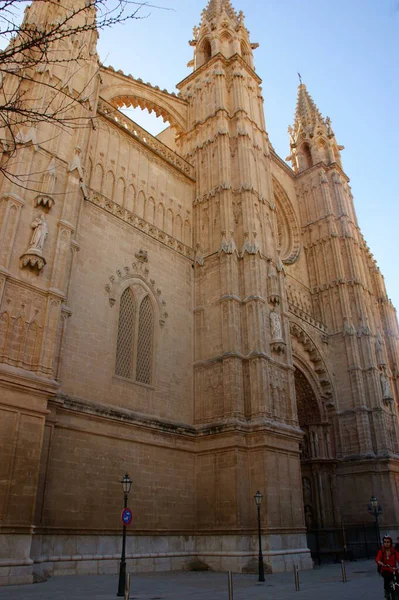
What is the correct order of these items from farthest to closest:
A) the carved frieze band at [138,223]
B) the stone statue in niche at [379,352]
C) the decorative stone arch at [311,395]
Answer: the stone statue in niche at [379,352] → the decorative stone arch at [311,395] → the carved frieze band at [138,223]

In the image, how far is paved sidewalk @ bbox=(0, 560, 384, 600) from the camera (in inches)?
398

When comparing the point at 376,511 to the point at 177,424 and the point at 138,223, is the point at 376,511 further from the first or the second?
the point at 138,223

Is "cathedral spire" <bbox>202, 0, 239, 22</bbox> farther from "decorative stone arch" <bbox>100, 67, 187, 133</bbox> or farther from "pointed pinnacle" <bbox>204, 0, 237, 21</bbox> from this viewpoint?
"decorative stone arch" <bbox>100, 67, 187, 133</bbox>

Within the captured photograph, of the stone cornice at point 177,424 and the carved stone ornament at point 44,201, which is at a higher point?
the carved stone ornament at point 44,201

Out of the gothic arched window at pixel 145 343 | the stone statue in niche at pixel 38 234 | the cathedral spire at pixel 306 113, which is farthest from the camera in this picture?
the cathedral spire at pixel 306 113

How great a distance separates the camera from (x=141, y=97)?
27078mm

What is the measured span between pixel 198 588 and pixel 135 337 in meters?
9.44

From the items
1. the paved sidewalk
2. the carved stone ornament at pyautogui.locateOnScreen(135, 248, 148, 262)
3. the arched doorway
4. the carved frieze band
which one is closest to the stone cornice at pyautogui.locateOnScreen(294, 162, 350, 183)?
the arched doorway

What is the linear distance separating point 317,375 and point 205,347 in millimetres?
10377

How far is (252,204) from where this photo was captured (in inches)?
961

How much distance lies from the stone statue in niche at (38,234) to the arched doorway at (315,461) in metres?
17.6

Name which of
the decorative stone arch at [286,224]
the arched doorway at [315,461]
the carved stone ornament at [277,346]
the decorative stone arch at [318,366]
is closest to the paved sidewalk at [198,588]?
the carved stone ornament at [277,346]

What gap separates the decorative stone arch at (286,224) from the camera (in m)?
34.4

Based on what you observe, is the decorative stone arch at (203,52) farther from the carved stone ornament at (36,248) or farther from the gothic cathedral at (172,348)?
the carved stone ornament at (36,248)
